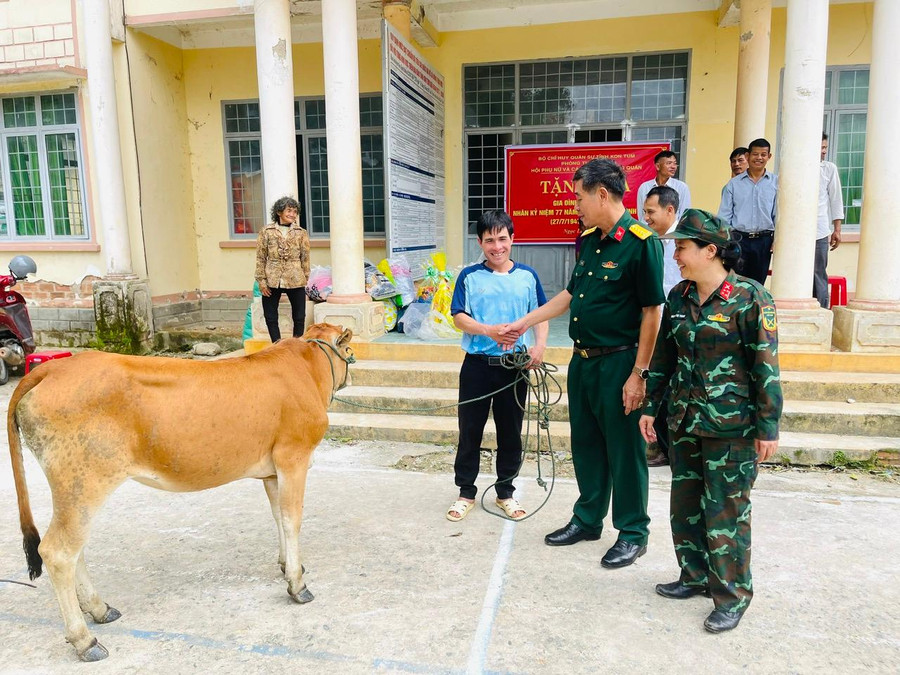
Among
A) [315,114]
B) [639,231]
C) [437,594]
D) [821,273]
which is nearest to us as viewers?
[437,594]

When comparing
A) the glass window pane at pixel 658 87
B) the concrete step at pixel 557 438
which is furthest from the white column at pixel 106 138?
the glass window pane at pixel 658 87

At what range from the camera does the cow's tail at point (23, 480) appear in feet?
8.19

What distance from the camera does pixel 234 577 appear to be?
3184mm

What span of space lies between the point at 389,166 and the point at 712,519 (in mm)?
5350

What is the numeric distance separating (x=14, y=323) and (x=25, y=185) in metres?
2.90

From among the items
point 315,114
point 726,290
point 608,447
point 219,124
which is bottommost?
point 608,447

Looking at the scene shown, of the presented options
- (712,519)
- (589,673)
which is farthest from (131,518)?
(712,519)

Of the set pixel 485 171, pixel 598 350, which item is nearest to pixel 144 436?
pixel 598 350

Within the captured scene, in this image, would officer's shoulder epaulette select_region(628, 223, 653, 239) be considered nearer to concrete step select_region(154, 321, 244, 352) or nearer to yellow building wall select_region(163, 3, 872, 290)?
yellow building wall select_region(163, 3, 872, 290)

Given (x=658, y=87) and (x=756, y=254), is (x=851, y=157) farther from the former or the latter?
(x=756, y=254)

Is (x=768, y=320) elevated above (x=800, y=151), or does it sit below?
below

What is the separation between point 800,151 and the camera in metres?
5.72

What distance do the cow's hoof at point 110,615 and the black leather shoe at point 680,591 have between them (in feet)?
8.13

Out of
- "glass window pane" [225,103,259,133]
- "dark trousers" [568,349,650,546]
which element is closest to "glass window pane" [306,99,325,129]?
"glass window pane" [225,103,259,133]
